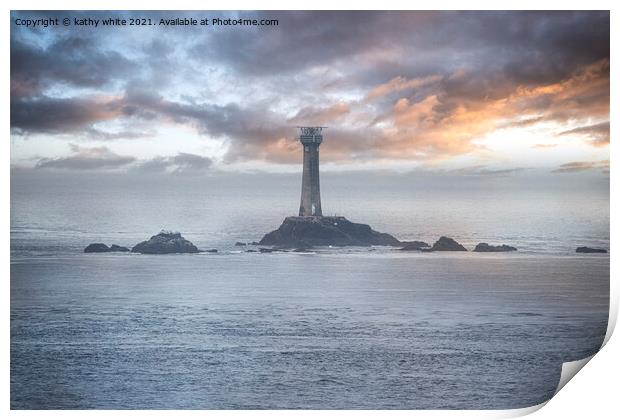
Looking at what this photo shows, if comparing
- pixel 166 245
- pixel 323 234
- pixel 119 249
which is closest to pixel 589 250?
pixel 323 234

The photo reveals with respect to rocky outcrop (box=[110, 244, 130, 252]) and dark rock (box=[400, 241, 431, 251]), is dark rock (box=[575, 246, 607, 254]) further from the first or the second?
rocky outcrop (box=[110, 244, 130, 252])

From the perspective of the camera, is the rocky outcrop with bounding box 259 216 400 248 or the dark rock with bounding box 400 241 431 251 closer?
the rocky outcrop with bounding box 259 216 400 248

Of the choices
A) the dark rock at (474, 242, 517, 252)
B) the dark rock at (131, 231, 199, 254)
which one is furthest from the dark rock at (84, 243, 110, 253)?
the dark rock at (474, 242, 517, 252)

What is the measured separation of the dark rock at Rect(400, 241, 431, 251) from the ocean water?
0.07 metres

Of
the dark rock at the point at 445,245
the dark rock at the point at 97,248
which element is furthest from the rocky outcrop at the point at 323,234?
the dark rock at the point at 97,248

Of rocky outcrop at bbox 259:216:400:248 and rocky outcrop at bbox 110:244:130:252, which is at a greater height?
rocky outcrop at bbox 259:216:400:248

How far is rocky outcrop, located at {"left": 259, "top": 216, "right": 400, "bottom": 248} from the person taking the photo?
9781 mm

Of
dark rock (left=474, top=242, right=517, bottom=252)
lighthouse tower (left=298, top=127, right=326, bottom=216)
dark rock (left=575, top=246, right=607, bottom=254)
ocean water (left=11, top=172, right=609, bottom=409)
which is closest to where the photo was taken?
ocean water (left=11, top=172, right=609, bottom=409)

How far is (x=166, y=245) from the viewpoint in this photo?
9836mm

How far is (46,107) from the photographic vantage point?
9.23 meters
